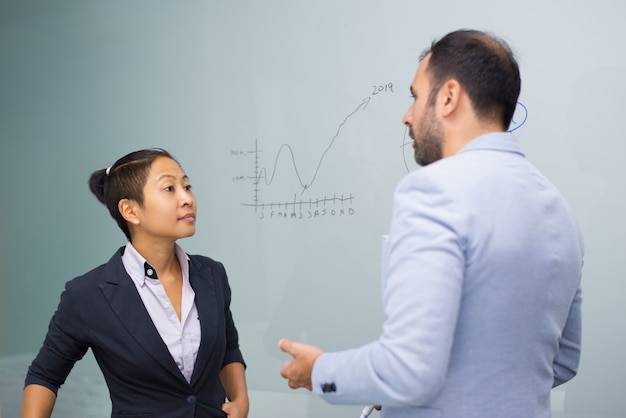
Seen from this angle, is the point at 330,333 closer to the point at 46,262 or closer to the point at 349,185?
the point at 349,185

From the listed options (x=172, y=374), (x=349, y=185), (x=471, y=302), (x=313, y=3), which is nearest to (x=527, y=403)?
(x=471, y=302)

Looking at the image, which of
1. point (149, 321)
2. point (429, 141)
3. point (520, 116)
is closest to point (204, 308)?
point (149, 321)

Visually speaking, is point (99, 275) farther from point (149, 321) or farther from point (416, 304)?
point (416, 304)

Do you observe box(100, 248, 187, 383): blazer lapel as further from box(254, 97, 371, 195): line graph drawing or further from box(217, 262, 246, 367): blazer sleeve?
box(254, 97, 371, 195): line graph drawing

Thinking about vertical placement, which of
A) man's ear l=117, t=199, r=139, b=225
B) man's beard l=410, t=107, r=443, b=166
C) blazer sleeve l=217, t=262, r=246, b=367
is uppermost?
man's beard l=410, t=107, r=443, b=166

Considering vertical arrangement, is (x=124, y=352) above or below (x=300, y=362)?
below

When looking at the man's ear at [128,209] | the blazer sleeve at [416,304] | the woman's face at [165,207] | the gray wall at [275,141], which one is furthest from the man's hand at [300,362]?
the gray wall at [275,141]

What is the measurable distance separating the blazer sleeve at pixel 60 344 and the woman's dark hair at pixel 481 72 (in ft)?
3.32

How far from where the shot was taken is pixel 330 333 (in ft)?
8.86

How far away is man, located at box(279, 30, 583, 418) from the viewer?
3.33 feet

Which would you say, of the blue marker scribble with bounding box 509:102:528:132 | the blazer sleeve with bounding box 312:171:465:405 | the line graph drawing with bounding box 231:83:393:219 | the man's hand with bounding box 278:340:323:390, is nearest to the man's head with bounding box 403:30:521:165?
the blazer sleeve with bounding box 312:171:465:405

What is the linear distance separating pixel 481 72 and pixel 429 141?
143 millimetres

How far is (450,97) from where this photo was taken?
119cm

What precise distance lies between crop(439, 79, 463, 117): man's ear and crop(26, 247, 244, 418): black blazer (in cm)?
87
